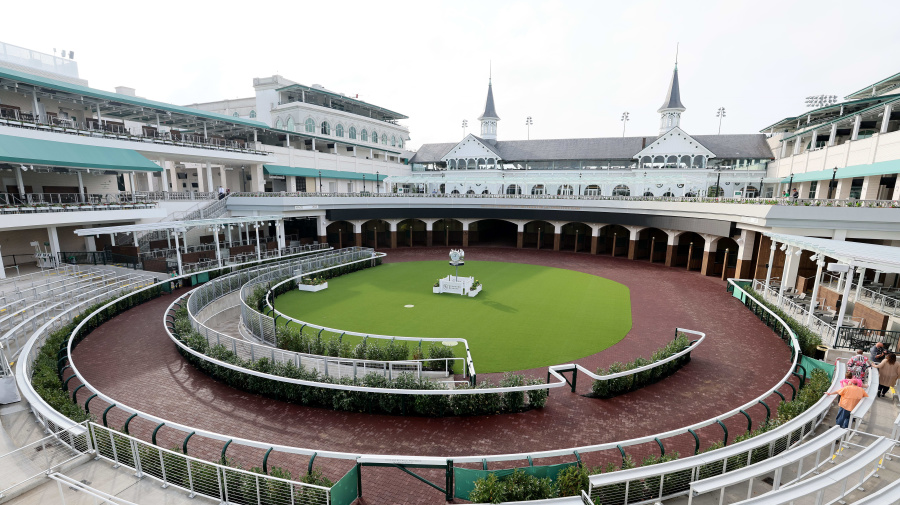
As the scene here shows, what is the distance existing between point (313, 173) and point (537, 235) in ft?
86.4

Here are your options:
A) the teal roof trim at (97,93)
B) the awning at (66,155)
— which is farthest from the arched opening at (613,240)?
the awning at (66,155)

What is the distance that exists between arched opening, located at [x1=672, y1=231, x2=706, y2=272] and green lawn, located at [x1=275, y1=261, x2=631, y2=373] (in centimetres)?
886

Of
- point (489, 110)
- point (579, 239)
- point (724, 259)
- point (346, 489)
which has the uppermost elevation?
point (489, 110)

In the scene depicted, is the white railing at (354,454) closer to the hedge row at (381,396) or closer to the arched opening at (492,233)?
the hedge row at (381,396)

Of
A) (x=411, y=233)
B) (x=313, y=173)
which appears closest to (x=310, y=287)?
(x=411, y=233)

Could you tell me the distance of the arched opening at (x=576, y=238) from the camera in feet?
135

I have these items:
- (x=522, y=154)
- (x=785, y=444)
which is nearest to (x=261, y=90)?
(x=522, y=154)

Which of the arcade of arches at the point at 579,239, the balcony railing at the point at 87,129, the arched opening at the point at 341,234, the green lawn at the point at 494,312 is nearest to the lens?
the green lawn at the point at 494,312

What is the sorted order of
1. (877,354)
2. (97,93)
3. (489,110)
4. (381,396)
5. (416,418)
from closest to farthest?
(416,418) → (381,396) → (877,354) → (97,93) → (489,110)

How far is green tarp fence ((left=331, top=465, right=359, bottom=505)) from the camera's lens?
275 inches

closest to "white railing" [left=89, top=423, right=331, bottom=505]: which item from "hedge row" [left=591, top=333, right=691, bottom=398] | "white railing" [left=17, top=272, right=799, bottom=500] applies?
"white railing" [left=17, top=272, right=799, bottom=500]

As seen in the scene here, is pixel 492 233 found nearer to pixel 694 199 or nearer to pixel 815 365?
pixel 694 199

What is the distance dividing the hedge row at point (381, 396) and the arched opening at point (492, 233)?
1334 inches

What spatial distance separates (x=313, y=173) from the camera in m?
44.4
